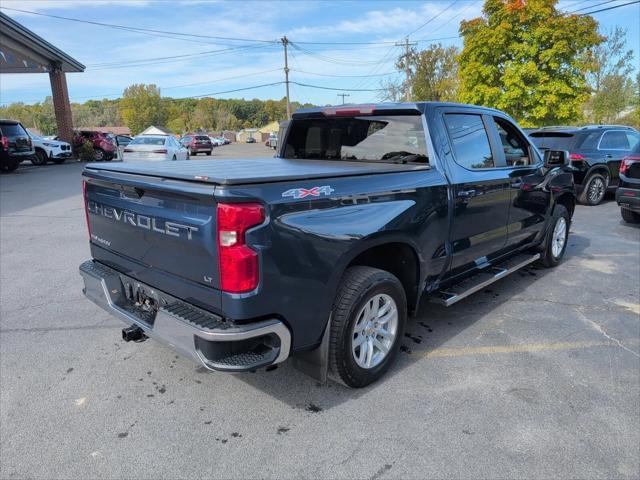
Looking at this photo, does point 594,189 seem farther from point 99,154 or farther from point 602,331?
point 99,154

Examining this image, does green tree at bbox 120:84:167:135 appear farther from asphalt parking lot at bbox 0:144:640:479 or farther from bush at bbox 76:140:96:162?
asphalt parking lot at bbox 0:144:640:479

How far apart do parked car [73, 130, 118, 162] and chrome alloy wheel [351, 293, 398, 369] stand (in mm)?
27918

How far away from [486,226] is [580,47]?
17.4m

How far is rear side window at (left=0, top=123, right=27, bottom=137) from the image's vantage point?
17547 mm

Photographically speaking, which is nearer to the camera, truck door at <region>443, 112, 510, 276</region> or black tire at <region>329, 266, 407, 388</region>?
black tire at <region>329, 266, 407, 388</region>

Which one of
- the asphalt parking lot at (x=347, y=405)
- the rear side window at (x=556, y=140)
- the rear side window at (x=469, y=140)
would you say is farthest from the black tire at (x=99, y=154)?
the rear side window at (x=469, y=140)

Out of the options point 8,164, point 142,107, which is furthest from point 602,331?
point 142,107

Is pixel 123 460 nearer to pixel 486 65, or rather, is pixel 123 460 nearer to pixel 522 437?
pixel 522 437

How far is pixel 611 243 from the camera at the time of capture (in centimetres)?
738

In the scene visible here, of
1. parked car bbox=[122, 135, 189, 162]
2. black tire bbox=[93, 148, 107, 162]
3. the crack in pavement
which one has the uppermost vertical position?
parked car bbox=[122, 135, 189, 162]

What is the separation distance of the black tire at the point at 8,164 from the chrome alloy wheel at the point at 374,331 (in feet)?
62.8

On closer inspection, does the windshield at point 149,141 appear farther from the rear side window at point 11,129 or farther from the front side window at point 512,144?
the front side window at point 512,144

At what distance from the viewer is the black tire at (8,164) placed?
17531 mm

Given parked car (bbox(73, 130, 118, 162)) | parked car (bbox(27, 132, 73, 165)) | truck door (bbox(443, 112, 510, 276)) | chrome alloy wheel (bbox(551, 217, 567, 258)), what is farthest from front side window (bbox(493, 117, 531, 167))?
parked car (bbox(73, 130, 118, 162))
